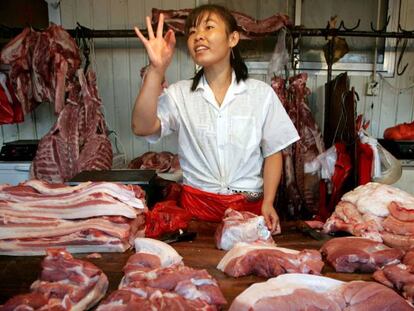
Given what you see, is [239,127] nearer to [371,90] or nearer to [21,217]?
[21,217]

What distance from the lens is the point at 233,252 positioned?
1663 millimetres

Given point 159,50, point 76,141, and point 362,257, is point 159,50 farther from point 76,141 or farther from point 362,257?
point 76,141

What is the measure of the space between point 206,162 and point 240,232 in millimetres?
755

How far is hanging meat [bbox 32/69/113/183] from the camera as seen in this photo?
137 inches

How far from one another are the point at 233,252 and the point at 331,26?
10.7 ft

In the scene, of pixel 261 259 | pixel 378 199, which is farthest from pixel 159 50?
pixel 378 199

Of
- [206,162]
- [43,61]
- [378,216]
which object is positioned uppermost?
[43,61]

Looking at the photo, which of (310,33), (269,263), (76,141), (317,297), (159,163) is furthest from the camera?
(159,163)

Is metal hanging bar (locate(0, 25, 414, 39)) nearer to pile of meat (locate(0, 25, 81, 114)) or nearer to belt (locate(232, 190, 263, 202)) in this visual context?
pile of meat (locate(0, 25, 81, 114))

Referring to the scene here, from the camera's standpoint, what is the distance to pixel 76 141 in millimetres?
3564

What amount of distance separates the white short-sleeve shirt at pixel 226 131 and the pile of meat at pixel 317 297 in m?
1.10

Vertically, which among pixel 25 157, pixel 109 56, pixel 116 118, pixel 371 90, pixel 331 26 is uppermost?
pixel 331 26

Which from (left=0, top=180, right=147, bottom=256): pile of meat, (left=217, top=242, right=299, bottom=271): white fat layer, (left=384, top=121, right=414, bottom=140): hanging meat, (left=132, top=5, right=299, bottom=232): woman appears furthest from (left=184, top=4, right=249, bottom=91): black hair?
(left=384, top=121, right=414, bottom=140): hanging meat

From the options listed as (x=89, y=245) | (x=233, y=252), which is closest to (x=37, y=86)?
(x=89, y=245)
